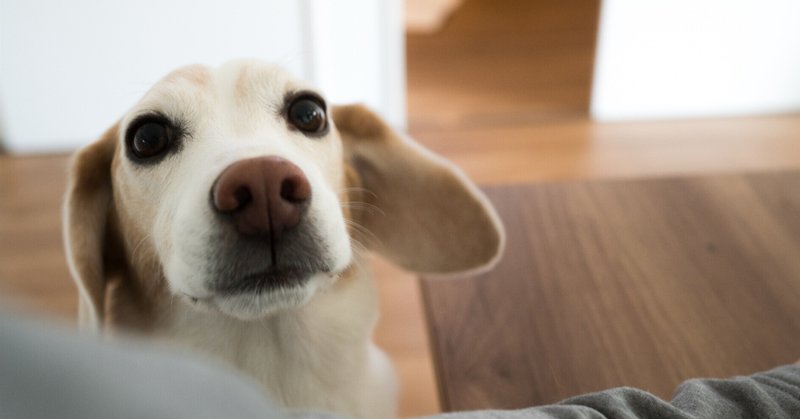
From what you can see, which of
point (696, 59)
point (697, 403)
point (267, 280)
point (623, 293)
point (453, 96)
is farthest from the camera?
point (453, 96)

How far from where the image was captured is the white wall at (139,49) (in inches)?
93.2

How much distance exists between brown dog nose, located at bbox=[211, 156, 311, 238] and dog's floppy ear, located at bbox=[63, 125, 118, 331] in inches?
12.1

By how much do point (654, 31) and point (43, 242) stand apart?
2.09 metres

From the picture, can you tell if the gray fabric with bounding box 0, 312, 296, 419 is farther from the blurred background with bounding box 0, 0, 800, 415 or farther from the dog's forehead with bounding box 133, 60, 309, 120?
the blurred background with bounding box 0, 0, 800, 415

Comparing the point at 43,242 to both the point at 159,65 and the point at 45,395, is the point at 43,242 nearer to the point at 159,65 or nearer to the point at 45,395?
the point at 159,65

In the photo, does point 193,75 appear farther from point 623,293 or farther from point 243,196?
point 623,293

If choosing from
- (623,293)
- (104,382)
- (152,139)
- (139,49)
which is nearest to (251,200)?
(152,139)

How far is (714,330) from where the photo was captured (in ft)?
2.81

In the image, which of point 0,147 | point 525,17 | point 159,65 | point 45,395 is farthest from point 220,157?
point 525,17

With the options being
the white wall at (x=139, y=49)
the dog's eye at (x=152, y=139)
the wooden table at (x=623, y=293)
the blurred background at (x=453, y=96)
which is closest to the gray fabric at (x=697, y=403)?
the wooden table at (x=623, y=293)

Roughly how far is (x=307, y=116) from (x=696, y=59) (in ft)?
6.93

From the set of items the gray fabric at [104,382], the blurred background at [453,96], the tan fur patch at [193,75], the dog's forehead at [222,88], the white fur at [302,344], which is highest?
the gray fabric at [104,382]

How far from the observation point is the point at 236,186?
23.8 inches

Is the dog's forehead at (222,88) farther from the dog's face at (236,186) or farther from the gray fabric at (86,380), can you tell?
the gray fabric at (86,380)
